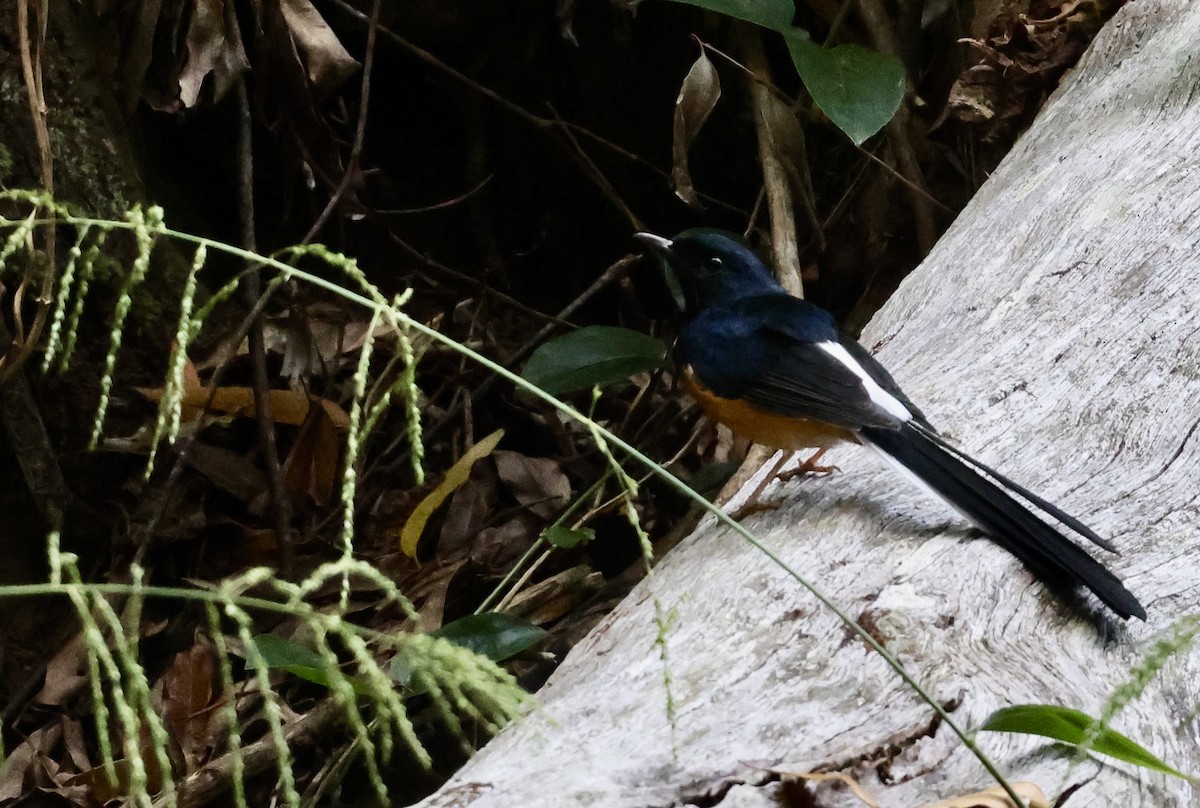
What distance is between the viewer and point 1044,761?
5.57 feet

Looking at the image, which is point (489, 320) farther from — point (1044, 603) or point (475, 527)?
point (1044, 603)

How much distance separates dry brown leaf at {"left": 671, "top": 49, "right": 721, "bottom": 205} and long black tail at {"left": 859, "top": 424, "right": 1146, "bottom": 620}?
1868 millimetres

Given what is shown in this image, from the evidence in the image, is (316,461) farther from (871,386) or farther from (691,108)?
(871,386)

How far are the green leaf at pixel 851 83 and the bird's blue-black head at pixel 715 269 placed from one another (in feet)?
1.62

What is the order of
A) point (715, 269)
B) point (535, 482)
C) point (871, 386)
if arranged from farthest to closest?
point (535, 482)
point (715, 269)
point (871, 386)

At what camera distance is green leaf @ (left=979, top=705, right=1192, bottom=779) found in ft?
5.05

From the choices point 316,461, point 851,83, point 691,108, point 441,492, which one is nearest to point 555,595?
point 441,492

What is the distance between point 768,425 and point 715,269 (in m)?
0.68

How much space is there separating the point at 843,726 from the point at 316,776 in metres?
2.07

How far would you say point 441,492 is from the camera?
4.04 meters

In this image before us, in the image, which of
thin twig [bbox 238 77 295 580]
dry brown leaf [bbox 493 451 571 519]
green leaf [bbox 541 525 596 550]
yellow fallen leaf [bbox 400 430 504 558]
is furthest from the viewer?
dry brown leaf [bbox 493 451 571 519]

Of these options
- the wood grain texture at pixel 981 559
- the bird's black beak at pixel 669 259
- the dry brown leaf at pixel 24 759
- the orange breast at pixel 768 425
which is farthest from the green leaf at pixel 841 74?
the dry brown leaf at pixel 24 759

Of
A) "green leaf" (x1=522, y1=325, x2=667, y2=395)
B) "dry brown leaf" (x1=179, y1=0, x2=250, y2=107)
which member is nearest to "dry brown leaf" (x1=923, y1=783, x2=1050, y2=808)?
"green leaf" (x1=522, y1=325, x2=667, y2=395)

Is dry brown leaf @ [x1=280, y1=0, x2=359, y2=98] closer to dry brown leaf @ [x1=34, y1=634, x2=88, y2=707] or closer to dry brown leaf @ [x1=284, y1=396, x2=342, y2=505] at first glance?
dry brown leaf @ [x1=284, y1=396, x2=342, y2=505]
